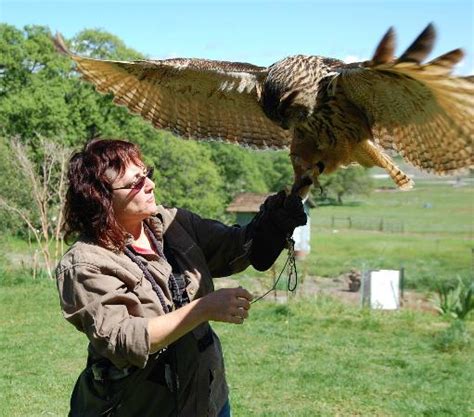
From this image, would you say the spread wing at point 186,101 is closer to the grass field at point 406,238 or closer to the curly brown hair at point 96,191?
the curly brown hair at point 96,191

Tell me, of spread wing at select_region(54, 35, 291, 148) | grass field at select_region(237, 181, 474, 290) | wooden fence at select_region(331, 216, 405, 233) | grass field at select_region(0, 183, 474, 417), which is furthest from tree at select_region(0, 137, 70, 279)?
wooden fence at select_region(331, 216, 405, 233)

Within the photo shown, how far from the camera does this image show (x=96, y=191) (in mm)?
2754

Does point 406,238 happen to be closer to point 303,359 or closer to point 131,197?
point 303,359

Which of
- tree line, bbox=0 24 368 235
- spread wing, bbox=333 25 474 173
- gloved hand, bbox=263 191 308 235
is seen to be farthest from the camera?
tree line, bbox=0 24 368 235

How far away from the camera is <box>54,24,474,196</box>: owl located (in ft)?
8.93

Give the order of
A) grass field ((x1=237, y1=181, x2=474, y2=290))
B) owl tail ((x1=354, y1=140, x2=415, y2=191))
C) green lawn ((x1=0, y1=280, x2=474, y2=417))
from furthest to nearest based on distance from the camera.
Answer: grass field ((x1=237, y1=181, x2=474, y2=290)) → green lawn ((x1=0, y1=280, x2=474, y2=417)) → owl tail ((x1=354, y1=140, x2=415, y2=191))

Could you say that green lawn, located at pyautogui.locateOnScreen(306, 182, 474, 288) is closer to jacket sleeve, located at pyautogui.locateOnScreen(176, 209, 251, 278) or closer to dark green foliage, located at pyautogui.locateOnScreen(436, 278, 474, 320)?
dark green foliage, located at pyautogui.locateOnScreen(436, 278, 474, 320)

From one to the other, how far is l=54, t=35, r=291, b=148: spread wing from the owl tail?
0.69m

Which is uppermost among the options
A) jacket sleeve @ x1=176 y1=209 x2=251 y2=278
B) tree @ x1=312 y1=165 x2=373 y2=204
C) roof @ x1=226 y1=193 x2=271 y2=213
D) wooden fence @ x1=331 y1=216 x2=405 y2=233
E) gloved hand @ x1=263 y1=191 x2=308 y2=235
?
gloved hand @ x1=263 y1=191 x2=308 y2=235

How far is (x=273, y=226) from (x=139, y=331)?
774mm

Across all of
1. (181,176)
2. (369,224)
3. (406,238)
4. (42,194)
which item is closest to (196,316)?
(42,194)

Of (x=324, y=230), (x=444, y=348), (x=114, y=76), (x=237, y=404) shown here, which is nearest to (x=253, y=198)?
(x=324, y=230)

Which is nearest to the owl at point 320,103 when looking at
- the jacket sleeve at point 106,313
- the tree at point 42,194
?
the jacket sleeve at point 106,313

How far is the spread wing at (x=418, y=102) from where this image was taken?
8.02ft
